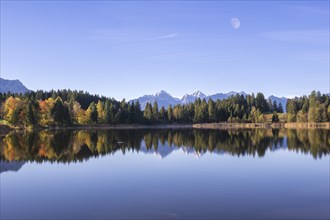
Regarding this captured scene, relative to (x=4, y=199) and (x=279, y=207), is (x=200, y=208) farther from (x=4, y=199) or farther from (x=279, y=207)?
(x=4, y=199)

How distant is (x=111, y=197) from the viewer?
2247cm

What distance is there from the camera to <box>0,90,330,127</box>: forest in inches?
4791

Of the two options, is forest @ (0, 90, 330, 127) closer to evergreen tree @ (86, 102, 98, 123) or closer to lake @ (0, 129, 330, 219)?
evergreen tree @ (86, 102, 98, 123)

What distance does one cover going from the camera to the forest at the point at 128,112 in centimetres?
12169

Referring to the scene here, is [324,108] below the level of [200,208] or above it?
above

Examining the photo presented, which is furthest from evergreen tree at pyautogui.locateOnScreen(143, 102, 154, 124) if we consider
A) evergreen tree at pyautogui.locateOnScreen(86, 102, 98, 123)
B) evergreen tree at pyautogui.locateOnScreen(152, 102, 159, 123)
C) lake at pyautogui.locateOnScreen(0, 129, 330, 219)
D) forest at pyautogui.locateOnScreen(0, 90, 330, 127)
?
lake at pyautogui.locateOnScreen(0, 129, 330, 219)

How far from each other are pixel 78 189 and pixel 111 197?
400 centimetres

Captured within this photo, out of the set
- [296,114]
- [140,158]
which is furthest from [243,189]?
[296,114]

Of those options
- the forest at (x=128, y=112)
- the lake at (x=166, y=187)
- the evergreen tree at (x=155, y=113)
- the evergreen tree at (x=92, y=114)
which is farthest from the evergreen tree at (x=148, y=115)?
the lake at (x=166, y=187)

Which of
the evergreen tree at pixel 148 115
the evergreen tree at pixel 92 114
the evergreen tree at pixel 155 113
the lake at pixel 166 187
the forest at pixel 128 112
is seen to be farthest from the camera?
the evergreen tree at pixel 155 113

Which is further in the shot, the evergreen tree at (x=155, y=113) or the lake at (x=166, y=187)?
the evergreen tree at (x=155, y=113)

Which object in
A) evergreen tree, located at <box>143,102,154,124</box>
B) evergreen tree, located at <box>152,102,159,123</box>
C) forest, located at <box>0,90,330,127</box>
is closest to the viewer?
forest, located at <box>0,90,330,127</box>

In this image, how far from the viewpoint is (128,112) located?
16362 cm

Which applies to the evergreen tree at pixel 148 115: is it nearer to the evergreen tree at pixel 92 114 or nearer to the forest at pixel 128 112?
the forest at pixel 128 112
